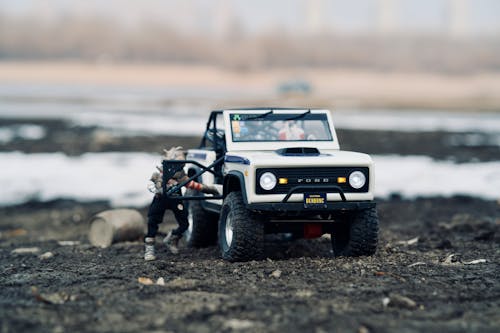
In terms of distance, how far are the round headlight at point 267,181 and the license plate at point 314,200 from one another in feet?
1.51

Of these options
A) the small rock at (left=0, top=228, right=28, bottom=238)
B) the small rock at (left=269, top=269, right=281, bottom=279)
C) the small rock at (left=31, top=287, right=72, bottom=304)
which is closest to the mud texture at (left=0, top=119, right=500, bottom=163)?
the small rock at (left=0, top=228, right=28, bottom=238)

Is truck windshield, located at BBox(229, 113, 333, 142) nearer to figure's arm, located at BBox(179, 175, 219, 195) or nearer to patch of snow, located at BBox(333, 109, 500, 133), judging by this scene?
figure's arm, located at BBox(179, 175, 219, 195)

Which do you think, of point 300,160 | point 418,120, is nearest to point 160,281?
point 300,160

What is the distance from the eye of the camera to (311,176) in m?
10.4

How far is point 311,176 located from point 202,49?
8679 cm

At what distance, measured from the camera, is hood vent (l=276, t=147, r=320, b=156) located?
35.9 ft

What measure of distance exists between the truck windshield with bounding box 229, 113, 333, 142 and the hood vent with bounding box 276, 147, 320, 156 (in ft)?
2.02

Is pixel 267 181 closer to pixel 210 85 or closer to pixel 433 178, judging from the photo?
pixel 433 178

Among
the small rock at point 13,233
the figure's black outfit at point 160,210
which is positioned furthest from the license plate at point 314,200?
the small rock at point 13,233

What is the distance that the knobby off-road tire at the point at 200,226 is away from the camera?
1282cm

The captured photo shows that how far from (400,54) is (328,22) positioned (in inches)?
2433

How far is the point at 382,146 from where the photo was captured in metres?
28.5

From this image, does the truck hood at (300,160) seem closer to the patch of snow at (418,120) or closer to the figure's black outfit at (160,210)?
the figure's black outfit at (160,210)

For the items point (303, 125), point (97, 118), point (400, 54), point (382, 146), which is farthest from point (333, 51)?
point (303, 125)
